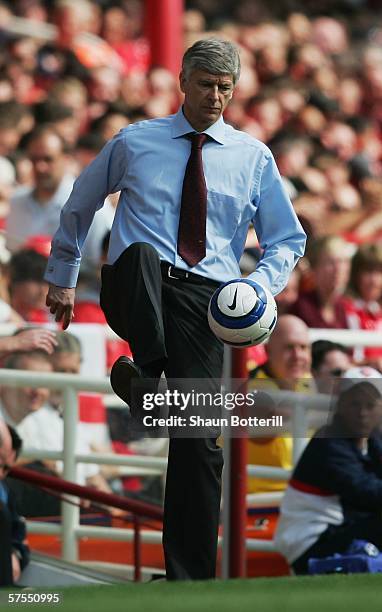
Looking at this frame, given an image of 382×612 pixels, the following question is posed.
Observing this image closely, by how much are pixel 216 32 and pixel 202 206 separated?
10403 mm

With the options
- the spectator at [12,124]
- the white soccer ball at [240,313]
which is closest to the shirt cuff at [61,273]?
the white soccer ball at [240,313]

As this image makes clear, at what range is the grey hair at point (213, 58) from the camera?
525cm

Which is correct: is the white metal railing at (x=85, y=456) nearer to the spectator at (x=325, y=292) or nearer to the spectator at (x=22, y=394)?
the spectator at (x=22, y=394)

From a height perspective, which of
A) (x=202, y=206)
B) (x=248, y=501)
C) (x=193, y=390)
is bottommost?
(x=248, y=501)

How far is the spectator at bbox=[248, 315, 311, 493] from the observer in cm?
748

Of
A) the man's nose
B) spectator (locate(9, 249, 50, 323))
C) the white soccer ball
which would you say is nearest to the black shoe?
the white soccer ball

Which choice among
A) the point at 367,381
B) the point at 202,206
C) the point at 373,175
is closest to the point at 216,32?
the point at 373,175

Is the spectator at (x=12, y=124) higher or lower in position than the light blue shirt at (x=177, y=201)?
A: lower

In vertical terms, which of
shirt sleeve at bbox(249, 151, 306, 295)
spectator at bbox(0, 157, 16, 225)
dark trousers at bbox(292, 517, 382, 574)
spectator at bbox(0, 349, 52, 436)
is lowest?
dark trousers at bbox(292, 517, 382, 574)

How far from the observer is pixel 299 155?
12516 millimetres

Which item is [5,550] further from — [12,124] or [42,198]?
[12,124]

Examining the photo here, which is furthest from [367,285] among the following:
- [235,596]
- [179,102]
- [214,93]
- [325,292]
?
[235,596]

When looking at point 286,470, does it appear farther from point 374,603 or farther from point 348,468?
point 374,603

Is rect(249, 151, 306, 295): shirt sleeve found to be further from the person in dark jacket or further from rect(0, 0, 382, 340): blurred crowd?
rect(0, 0, 382, 340): blurred crowd
